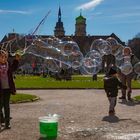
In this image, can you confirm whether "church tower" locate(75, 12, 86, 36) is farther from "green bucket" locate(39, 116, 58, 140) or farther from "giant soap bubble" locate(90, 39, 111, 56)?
"green bucket" locate(39, 116, 58, 140)

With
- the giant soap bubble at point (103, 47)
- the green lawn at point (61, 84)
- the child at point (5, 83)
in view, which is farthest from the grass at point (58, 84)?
the child at point (5, 83)

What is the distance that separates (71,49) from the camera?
2561 cm

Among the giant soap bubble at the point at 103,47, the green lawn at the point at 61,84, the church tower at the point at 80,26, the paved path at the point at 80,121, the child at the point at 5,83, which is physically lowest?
the paved path at the point at 80,121

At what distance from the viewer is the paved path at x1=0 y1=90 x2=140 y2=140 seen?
35.0 feet

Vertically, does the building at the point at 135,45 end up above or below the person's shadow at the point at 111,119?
above

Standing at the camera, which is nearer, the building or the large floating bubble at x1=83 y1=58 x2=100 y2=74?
the large floating bubble at x1=83 y1=58 x2=100 y2=74

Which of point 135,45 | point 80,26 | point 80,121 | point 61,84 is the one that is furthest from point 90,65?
point 80,26

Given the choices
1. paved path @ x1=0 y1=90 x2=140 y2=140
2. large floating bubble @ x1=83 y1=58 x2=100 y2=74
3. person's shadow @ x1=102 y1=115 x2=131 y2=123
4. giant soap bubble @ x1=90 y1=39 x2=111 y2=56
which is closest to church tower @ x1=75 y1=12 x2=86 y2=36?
giant soap bubble @ x1=90 y1=39 x2=111 y2=56

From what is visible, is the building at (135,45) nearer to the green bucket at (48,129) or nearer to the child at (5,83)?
the child at (5,83)

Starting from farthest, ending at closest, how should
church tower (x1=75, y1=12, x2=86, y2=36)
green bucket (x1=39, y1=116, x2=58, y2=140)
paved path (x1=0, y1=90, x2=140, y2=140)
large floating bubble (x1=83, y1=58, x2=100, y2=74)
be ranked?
church tower (x1=75, y1=12, x2=86, y2=36), large floating bubble (x1=83, y1=58, x2=100, y2=74), paved path (x1=0, y1=90, x2=140, y2=140), green bucket (x1=39, y1=116, x2=58, y2=140)

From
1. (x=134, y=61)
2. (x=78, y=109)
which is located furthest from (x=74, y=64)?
(x=78, y=109)

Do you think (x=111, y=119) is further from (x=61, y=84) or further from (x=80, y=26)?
(x=80, y=26)

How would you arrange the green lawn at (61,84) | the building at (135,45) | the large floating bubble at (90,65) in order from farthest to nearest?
the building at (135,45)
the green lawn at (61,84)
the large floating bubble at (90,65)

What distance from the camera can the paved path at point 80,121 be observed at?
420 inches
